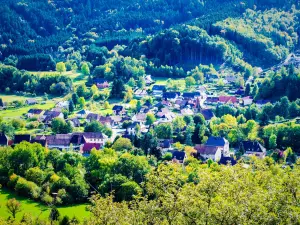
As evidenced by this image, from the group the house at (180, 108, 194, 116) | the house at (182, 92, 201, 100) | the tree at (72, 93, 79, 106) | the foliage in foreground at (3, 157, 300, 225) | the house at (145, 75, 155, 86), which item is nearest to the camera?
the foliage in foreground at (3, 157, 300, 225)

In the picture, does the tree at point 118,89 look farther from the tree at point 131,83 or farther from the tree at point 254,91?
the tree at point 254,91

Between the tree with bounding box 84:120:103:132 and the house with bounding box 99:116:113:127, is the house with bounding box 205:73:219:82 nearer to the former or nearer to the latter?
the house with bounding box 99:116:113:127

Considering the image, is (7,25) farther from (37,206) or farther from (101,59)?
(37,206)

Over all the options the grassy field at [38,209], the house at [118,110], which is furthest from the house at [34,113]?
the grassy field at [38,209]

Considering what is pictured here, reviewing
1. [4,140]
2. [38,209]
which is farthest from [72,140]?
[38,209]

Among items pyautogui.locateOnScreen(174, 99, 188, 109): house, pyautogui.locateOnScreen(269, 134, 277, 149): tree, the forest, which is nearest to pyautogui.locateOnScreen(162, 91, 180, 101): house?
the forest

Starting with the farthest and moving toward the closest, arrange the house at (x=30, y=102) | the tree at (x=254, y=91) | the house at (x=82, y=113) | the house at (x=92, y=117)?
the house at (x=30, y=102) → the tree at (x=254, y=91) → the house at (x=82, y=113) → the house at (x=92, y=117)

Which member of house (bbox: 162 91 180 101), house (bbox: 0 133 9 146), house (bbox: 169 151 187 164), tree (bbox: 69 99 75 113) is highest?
house (bbox: 162 91 180 101)
